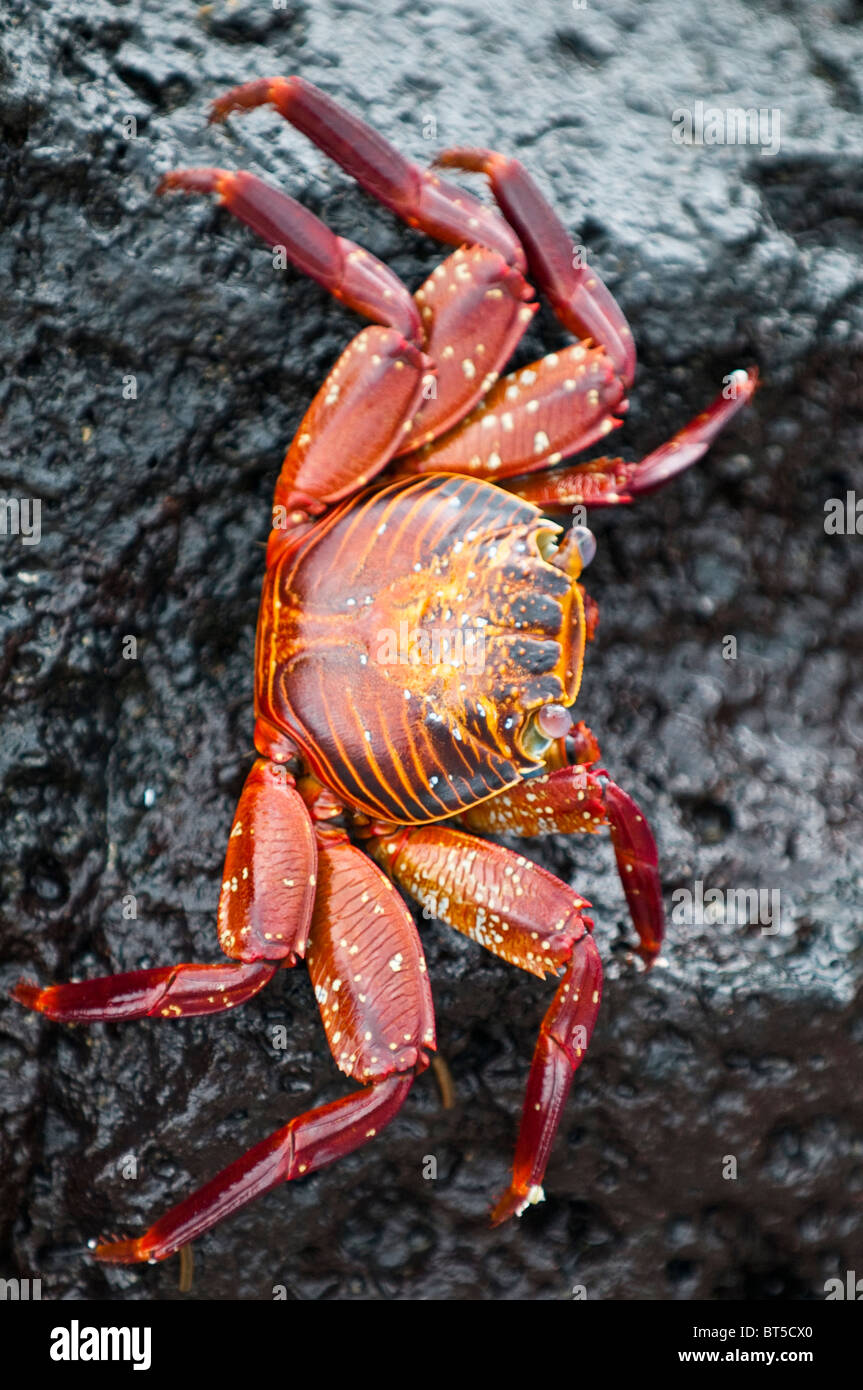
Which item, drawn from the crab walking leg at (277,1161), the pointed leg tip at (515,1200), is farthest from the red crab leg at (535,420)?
the pointed leg tip at (515,1200)

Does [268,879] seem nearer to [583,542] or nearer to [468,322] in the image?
[583,542]

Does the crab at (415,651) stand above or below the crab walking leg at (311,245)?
below

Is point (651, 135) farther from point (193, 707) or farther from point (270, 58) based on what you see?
point (193, 707)

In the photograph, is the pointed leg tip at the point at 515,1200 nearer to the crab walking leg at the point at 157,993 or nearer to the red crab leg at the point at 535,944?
the red crab leg at the point at 535,944

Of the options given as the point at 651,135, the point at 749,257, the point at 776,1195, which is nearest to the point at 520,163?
the point at 651,135

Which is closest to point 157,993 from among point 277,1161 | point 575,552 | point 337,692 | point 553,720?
point 277,1161
